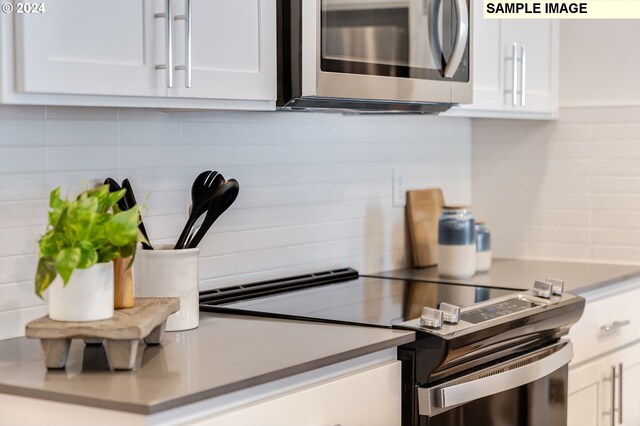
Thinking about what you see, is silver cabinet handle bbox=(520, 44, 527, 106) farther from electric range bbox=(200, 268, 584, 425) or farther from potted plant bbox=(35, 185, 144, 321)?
potted plant bbox=(35, 185, 144, 321)

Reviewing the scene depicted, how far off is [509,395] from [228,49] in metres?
1.01

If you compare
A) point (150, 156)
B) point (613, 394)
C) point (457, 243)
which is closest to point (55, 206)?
point (150, 156)

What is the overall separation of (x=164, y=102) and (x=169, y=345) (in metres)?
0.47

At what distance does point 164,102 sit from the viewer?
6.51ft

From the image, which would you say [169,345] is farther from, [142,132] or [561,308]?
[561,308]

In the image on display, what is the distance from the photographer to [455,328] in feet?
6.90

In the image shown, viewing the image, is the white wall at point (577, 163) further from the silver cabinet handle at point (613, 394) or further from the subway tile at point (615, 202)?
the silver cabinet handle at point (613, 394)

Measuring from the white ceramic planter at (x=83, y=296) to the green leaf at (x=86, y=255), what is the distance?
0.12 feet

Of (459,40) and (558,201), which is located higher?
(459,40)

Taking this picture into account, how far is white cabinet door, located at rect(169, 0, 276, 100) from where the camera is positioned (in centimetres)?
199

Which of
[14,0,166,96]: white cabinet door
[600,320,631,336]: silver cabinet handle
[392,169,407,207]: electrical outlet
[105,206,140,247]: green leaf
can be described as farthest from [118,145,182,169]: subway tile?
[600,320,631,336]: silver cabinet handle

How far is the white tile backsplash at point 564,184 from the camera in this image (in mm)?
3205

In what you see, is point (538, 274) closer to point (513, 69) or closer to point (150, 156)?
point (513, 69)

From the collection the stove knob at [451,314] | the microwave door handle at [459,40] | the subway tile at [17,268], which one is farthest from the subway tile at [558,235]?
the subway tile at [17,268]
